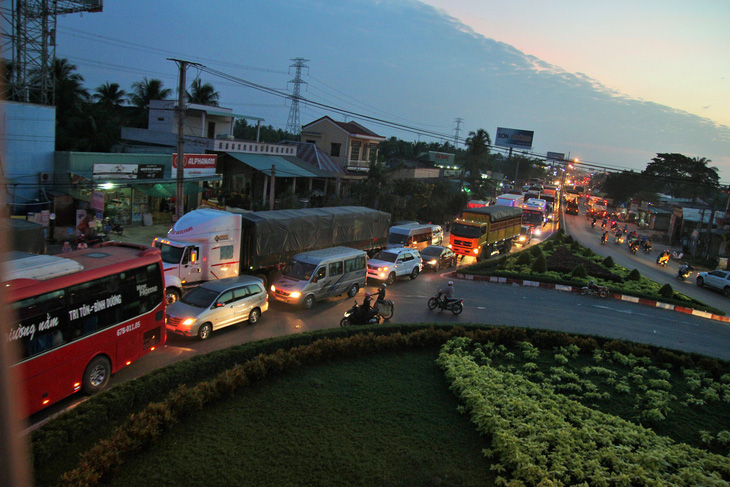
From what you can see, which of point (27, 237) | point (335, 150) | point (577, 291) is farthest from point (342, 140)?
point (27, 237)

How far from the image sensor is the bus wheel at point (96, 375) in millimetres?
8914

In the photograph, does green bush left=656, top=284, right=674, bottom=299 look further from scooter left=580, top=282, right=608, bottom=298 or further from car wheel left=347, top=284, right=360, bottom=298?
car wheel left=347, top=284, right=360, bottom=298

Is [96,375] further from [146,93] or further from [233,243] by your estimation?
[146,93]

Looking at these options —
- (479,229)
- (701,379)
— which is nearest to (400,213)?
(479,229)

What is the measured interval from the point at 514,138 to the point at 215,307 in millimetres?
69786

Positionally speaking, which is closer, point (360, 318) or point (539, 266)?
point (360, 318)

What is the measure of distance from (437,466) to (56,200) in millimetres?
22407

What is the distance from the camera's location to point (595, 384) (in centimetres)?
1046

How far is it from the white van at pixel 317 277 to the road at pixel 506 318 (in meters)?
0.45

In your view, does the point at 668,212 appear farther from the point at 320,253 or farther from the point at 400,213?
the point at 320,253

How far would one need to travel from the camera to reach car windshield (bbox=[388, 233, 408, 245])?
2595 cm

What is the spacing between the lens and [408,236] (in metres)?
26.1

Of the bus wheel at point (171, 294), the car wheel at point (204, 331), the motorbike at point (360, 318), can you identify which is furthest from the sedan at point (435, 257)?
the car wheel at point (204, 331)

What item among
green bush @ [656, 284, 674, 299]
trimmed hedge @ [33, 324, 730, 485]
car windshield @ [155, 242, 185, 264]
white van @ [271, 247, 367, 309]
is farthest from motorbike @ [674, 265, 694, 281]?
car windshield @ [155, 242, 185, 264]
